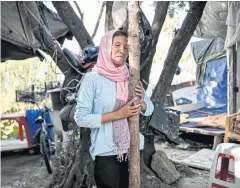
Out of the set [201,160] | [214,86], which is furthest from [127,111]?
[214,86]

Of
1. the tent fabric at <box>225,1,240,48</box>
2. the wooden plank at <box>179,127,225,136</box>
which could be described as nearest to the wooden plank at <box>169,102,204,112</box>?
the wooden plank at <box>179,127,225,136</box>

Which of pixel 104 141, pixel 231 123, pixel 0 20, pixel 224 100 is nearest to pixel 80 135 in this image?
pixel 104 141

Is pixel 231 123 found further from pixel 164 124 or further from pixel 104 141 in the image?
pixel 104 141

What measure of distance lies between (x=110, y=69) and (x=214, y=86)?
25.2ft

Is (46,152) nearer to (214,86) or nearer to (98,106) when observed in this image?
(98,106)

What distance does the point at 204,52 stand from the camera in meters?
9.47

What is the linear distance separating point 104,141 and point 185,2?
505 centimetres

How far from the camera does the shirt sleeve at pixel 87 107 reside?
173cm

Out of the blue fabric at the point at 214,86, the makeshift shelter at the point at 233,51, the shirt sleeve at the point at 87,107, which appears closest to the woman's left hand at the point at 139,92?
the shirt sleeve at the point at 87,107

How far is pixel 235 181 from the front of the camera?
2.29 meters

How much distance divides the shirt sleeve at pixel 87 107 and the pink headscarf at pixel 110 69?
0.10 m

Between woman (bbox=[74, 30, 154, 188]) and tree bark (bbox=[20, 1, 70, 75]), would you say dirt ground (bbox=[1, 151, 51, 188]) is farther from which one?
woman (bbox=[74, 30, 154, 188])

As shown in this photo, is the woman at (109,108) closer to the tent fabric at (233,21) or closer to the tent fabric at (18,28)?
the tent fabric at (18,28)

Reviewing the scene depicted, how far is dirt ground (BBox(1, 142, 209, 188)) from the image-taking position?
3.87 metres
